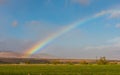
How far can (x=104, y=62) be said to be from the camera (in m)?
164
